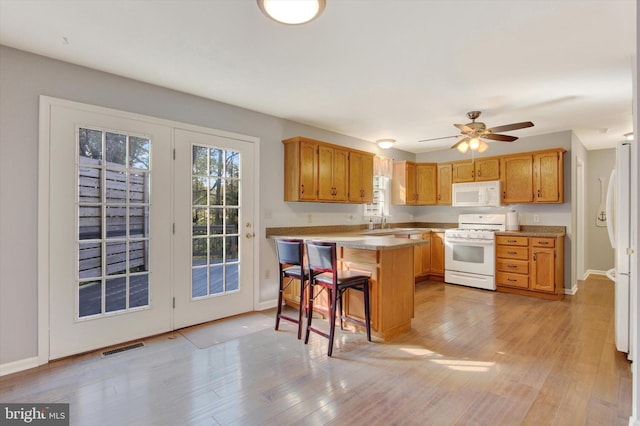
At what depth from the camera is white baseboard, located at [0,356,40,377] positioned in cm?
242

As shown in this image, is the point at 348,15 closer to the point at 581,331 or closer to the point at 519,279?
the point at 581,331

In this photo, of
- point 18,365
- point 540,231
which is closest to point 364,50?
point 18,365

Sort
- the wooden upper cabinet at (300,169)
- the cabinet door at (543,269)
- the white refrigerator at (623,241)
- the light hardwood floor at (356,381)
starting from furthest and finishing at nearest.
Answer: the cabinet door at (543,269) → the wooden upper cabinet at (300,169) → the white refrigerator at (623,241) → the light hardwood floor at (356,381)

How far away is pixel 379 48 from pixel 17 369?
12.3 feet

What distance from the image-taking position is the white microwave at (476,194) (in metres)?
5.27

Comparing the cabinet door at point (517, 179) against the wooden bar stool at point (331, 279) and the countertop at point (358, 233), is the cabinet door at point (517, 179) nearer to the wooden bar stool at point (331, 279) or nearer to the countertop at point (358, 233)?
the countertop at point (358, 233)

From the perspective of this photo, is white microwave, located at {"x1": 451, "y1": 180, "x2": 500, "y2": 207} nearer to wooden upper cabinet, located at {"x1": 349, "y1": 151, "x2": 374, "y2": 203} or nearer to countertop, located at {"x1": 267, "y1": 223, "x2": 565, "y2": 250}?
countertop, located at {"x1": 267, "y1": 223, "x2": 565, "y2": 250}

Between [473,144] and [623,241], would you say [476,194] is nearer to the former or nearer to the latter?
[473,144]

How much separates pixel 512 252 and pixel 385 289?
9.68ft

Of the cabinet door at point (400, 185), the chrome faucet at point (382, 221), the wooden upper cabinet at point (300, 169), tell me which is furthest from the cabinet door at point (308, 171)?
the cabinet door at point (400, 185)

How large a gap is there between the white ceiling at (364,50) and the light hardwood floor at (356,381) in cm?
250

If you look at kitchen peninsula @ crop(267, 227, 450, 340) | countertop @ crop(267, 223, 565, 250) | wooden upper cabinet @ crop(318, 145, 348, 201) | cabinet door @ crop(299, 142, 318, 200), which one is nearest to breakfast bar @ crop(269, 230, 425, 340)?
kitchen peninsula @ crop(267, 227, 450, 340)

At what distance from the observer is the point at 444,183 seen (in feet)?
19.9

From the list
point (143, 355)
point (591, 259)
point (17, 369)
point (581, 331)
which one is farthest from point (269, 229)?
point (591, 259)
